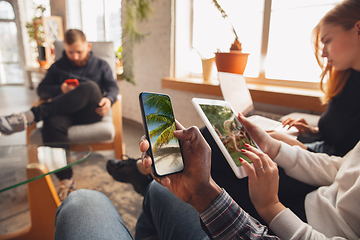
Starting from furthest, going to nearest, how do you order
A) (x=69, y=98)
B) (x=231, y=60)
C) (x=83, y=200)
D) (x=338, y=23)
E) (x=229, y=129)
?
1. (x=69, y=98)
2. (x=231, y=60)
3. (x=338, y=23)
4. (x=229, y=129)
5. (x=83, y=200)

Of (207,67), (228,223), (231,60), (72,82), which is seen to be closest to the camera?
(228,223)

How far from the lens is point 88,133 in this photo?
1.48 meters

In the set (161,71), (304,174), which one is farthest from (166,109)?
(161,71)

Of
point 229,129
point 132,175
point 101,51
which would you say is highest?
point 101,51

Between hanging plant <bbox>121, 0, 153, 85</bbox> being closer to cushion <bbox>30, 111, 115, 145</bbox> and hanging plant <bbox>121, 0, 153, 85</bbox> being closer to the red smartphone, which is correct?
the red smartphone

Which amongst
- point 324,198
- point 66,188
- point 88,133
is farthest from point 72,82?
point 324,198

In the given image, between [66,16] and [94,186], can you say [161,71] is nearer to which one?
[94,186]

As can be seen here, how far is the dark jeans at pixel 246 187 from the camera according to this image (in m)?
0.63

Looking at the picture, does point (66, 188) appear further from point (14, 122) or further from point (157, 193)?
point (157, 193)

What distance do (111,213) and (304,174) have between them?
57cm

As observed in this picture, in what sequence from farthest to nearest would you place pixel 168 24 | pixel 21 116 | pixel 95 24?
pixel 95 24 → pixel 168 24 → pixel 21 116

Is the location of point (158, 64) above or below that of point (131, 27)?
below

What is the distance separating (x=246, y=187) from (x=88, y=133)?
117cm

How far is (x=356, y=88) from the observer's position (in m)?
0.88
